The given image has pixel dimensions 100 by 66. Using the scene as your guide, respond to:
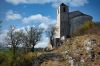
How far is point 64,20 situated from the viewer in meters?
78.1

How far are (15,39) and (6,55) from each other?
5650 millimetres

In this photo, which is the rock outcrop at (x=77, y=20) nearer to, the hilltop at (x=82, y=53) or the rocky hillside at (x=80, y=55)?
the rocky hillside at (x=80, y=55)

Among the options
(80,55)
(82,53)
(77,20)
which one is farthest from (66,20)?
(80,55)

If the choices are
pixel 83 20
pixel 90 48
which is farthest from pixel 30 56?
pixel 83 20

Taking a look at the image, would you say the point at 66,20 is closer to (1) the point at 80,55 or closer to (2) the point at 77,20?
(2) the point at 77,20

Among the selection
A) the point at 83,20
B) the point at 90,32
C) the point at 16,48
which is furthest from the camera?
the point at 83,20

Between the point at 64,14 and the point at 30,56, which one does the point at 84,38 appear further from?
the point at 64,14

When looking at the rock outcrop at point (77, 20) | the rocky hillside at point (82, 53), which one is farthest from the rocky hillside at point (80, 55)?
the rock outcrop at point (77, 20)

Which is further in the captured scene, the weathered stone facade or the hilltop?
the weathered stone facade

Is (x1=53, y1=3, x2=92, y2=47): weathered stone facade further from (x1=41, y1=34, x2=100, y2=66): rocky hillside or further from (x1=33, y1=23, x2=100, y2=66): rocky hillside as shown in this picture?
(x1=41, y1=34, x2=100, y2=66): rocky hillside

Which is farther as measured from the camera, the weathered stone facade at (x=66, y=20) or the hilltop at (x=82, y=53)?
the weathered stone facade at (x=66, y=20)

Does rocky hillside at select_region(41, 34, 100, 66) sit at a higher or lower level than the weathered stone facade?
lower

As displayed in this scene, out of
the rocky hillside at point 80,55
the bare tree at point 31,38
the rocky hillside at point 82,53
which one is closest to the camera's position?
the rocky hillside at point 82,53

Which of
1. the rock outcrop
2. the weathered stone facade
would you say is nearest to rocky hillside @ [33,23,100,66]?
the rock outcrop
